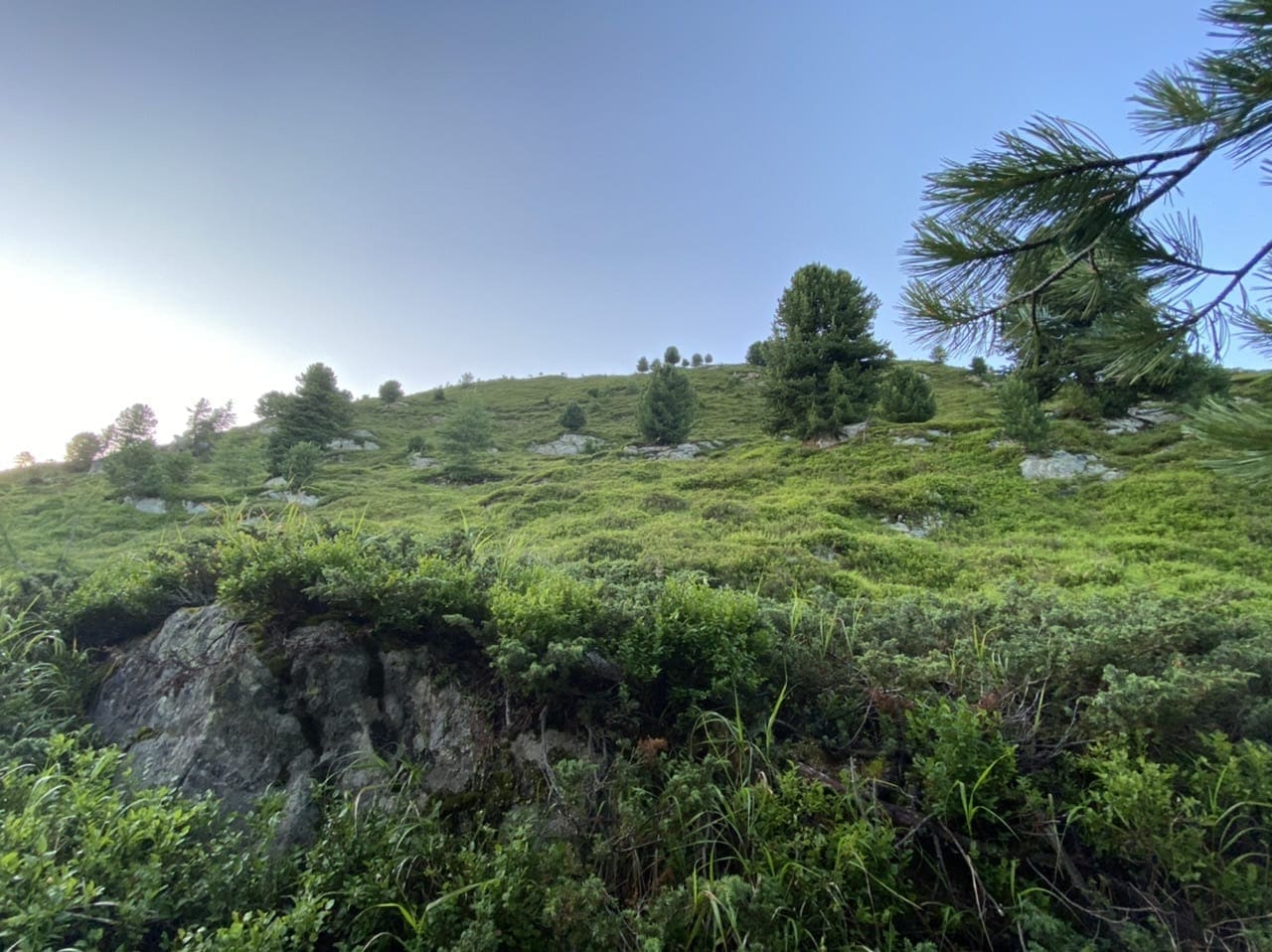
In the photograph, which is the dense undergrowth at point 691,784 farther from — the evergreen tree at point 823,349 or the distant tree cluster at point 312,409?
the distant tree cluster at point 312,409

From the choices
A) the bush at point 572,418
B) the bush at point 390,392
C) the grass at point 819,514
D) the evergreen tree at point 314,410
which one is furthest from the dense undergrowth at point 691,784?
the bush at point 390,392

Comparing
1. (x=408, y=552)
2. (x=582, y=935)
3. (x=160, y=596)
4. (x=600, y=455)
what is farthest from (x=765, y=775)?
(x=600, y=455)

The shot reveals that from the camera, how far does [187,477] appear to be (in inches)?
1015

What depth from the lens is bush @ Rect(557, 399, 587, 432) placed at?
1492 inches

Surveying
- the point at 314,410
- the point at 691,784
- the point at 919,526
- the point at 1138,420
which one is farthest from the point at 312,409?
the point at 1138,420

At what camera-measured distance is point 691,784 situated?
97.4 inches

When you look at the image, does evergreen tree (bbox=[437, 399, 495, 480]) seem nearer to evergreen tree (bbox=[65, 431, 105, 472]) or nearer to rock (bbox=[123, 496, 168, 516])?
rock (bbox=[123, 496, 168, 516])

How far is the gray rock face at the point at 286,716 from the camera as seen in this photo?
2.96 meters

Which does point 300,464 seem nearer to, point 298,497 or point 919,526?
point 298,497

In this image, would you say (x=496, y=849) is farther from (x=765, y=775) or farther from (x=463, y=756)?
(x=765, y=775)

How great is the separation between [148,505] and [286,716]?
27.2 m

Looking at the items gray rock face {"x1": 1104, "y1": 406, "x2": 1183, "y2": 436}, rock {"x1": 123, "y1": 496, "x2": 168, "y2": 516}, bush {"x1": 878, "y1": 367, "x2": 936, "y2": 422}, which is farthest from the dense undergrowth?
rock {"x1": 123, "y1": 496, "x2": 168, "y2": 516}

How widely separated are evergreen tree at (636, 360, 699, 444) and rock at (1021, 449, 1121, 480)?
16.3 meters

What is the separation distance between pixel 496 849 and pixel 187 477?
31.5 meters
